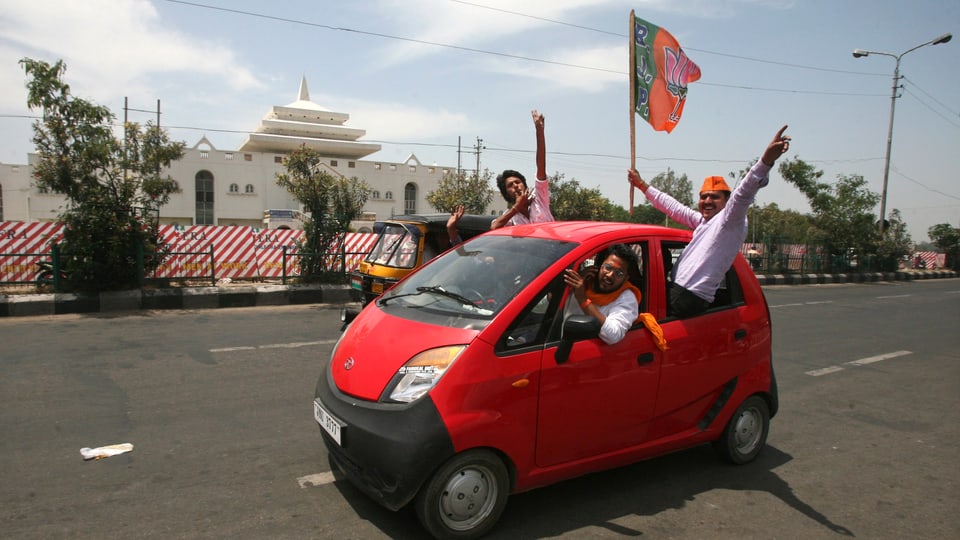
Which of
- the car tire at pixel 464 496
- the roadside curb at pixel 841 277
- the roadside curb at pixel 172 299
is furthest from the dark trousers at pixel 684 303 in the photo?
the roadside curb at pixel 841 277

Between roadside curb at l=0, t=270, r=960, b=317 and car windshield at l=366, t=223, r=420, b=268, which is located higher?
car windshield at l=366, t=223, r=420, b=268

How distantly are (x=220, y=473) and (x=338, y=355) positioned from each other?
3.66 ft

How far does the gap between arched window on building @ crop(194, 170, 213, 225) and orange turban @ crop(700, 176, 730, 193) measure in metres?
51.9

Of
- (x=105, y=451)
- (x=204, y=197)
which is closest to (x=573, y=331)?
(x=105, y=451)

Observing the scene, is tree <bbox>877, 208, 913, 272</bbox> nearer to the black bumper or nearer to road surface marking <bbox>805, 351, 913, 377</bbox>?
road surface marking <bbox>805, 351, 913, 377</bbox>

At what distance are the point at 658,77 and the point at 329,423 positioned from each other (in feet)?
15.9

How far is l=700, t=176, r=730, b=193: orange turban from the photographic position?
3912 mm

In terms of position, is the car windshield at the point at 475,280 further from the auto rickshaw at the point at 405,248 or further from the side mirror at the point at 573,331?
the auto rickshaw at the point at 405,248

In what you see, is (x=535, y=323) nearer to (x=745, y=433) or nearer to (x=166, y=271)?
(x=745, y=433)

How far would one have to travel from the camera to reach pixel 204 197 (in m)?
49.9

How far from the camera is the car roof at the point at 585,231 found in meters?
3.47

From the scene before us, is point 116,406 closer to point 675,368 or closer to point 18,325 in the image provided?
point 675,368

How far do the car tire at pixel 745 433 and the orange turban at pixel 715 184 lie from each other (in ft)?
4.83

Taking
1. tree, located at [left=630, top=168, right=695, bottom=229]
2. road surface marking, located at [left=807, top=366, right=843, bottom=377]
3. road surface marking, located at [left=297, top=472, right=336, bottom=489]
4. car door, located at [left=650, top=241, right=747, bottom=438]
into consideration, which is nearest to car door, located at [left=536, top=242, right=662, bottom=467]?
car door, located at [left=650, top=241, right=747, bottom=438]
